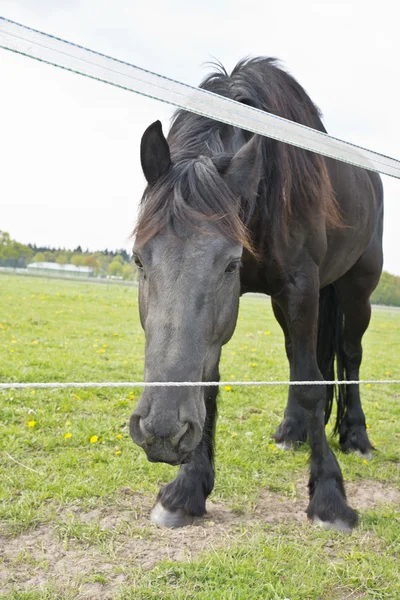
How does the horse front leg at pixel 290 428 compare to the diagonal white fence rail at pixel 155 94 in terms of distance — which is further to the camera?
the horse front leg at pixel 290 428

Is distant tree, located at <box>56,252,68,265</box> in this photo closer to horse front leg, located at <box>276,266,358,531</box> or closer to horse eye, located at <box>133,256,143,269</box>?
horse front leg, located at <box>276,266,358,531</box>

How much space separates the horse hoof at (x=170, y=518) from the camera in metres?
3.03

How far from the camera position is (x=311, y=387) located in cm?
348

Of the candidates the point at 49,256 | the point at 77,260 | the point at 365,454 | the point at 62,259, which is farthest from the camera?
the point at 77,260

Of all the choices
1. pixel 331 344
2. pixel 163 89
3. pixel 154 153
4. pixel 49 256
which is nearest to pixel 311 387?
pixel 331 344

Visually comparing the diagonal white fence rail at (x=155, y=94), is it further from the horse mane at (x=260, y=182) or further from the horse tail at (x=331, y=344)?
the horse tail at (x=331, y=344)

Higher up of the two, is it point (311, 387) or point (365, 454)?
point (311, 387)

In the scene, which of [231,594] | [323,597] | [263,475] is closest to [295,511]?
[263,475]

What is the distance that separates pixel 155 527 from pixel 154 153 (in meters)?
2.04

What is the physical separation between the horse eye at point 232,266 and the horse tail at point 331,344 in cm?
263

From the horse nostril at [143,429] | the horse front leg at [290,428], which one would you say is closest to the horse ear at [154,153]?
the horse nostril at [143,429]

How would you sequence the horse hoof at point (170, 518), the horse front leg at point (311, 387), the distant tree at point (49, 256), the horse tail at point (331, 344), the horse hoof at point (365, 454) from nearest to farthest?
the horse hoof at point (170, 518), the horse front leg at point (311, 387), the horse hoof at point (365, 454), the horse tail at point (331, 344), the distant tree at point (49, 256)

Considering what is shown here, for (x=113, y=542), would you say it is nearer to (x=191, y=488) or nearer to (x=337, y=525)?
(x=191, y=488)

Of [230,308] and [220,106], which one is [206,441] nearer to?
[230,308]
